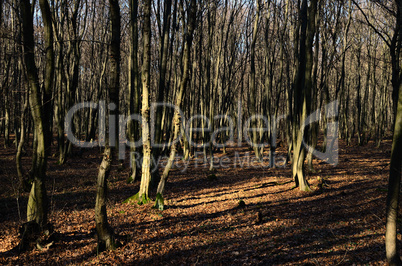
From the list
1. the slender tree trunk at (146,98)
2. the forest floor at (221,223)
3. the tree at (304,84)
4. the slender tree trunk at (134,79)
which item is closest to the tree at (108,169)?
the forest floor at (221,223)

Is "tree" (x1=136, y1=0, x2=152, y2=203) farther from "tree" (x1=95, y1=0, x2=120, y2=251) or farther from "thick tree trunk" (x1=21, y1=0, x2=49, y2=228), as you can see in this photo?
"thick tree trunk" (x1=21, y1=0, x2=49, y2=228)

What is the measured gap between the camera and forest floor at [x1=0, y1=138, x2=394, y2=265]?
203 inches

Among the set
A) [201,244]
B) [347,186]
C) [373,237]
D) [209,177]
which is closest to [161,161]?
[209,177]

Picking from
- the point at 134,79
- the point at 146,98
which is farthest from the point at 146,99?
the point at 134,79

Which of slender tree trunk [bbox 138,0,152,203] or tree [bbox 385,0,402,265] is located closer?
tree [bbox 385,0,402,265]

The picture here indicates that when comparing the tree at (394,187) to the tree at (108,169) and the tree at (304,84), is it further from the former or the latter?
the tree at (304,84)

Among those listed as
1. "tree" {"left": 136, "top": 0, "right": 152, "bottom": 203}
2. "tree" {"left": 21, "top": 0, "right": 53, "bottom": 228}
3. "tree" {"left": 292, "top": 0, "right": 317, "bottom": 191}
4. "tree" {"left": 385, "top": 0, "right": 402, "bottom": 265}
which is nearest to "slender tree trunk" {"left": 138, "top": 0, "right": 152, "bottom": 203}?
"tree" {"left": 136, "top": 0, "right": 152, "bottom": 203}

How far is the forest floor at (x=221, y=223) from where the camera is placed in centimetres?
516

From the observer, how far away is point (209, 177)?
42.1 feet

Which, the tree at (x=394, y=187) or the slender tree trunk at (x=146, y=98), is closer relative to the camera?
the tree at (x=394, y=187)

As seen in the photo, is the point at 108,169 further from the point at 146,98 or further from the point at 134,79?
the point at 134,79

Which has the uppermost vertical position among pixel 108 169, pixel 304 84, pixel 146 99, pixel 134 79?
pixel 134 79

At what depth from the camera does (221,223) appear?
7219mm

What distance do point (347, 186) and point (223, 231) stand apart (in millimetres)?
5771
